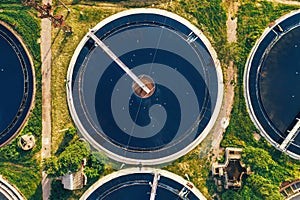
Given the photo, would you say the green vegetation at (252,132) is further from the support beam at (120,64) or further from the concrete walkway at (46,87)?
the concrete walkway at (46,87)

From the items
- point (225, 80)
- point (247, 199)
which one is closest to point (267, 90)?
point (225, 80)

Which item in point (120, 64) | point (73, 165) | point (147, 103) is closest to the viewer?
point (73, 165)

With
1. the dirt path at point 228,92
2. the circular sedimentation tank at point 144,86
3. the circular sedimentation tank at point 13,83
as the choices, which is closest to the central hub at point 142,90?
the circular sedimentation tank at point 144,86

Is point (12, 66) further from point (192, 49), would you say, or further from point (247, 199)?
point (247, 199)

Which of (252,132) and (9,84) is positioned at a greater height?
(9,84)

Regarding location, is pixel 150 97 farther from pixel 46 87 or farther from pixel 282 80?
pixel 282 80

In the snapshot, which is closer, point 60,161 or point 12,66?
point 60,161

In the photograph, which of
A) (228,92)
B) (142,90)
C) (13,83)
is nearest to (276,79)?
(228,92)
